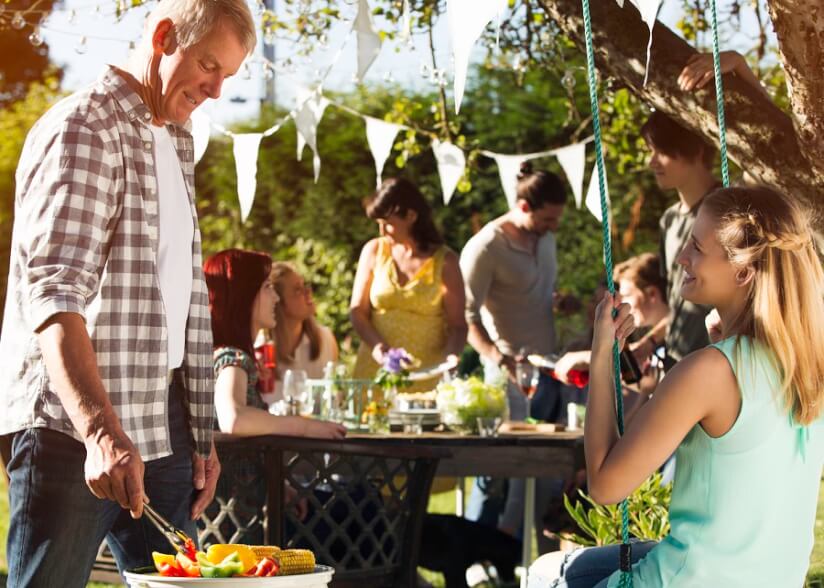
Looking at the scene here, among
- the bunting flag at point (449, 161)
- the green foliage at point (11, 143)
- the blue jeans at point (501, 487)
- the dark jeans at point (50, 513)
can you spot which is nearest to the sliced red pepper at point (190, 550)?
the dark jeans at point (50, 513)

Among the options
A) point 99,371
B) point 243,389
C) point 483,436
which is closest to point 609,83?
point 483,436

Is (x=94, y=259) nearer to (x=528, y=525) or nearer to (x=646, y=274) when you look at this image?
(x=528, y=525)

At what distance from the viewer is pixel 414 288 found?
5816mm

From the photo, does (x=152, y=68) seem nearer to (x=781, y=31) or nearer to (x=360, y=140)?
(x=781, y=31)

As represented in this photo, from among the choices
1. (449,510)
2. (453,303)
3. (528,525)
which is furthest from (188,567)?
(449,510)

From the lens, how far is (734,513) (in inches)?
84.0

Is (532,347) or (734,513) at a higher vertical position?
(532,347)

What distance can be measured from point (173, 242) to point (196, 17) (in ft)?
1.50

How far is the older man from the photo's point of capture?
2098mm

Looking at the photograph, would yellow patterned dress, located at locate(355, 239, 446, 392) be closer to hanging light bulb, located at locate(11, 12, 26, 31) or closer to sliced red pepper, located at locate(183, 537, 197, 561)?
hanging light bulb, located at locate(11, 12, 26, 31)

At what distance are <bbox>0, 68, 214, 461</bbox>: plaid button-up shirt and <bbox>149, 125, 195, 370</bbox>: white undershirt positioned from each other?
8 cm

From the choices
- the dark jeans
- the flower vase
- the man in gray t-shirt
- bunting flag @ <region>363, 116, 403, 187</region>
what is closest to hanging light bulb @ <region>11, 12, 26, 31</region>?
the flower vase

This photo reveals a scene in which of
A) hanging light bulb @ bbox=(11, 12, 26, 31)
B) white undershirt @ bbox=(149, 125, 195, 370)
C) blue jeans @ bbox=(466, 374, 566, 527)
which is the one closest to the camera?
white undershirt @ bbox=(149, 125, 195, 370)

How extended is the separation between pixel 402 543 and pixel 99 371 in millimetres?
1649
